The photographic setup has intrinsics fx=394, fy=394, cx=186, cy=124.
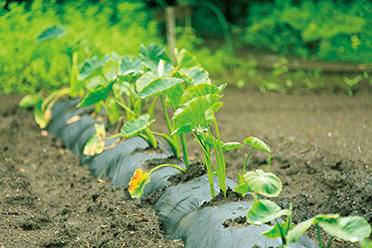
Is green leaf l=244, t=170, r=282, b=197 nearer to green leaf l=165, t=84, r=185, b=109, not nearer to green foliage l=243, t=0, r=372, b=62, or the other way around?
green leaf l=165, t=84, r=185, b=109

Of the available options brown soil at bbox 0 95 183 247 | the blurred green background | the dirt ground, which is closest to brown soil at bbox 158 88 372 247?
the dirt ground

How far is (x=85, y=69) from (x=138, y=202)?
1.13 m

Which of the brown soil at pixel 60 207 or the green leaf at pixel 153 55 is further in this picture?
the green leaf at pixel 153 55

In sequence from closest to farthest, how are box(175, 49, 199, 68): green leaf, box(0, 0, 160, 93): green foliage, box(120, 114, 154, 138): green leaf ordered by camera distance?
box(120, 114, 154, 138): green leaf, box(175, 49, 199, 68): green leaf, box(0, 0, 160, 93): green foliage

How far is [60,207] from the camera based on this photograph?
2305 mm

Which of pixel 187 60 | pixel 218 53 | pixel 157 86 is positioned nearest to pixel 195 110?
pixel 157 86

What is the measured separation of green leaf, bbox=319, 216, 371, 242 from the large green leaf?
0.57m

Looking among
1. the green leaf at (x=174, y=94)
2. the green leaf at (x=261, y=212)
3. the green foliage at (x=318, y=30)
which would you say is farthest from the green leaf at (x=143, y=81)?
the green foliage at (x=318, y=30)

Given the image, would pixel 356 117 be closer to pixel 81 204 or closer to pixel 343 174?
pixel 343 174

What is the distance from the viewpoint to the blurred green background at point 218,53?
13.2 ft

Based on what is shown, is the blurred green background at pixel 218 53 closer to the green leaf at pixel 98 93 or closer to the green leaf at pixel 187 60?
the green leaf at pixel 98 93

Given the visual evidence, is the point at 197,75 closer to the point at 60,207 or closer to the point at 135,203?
the point at 135,203

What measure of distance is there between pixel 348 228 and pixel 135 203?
119 cm

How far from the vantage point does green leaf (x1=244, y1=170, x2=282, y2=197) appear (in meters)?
1.39
